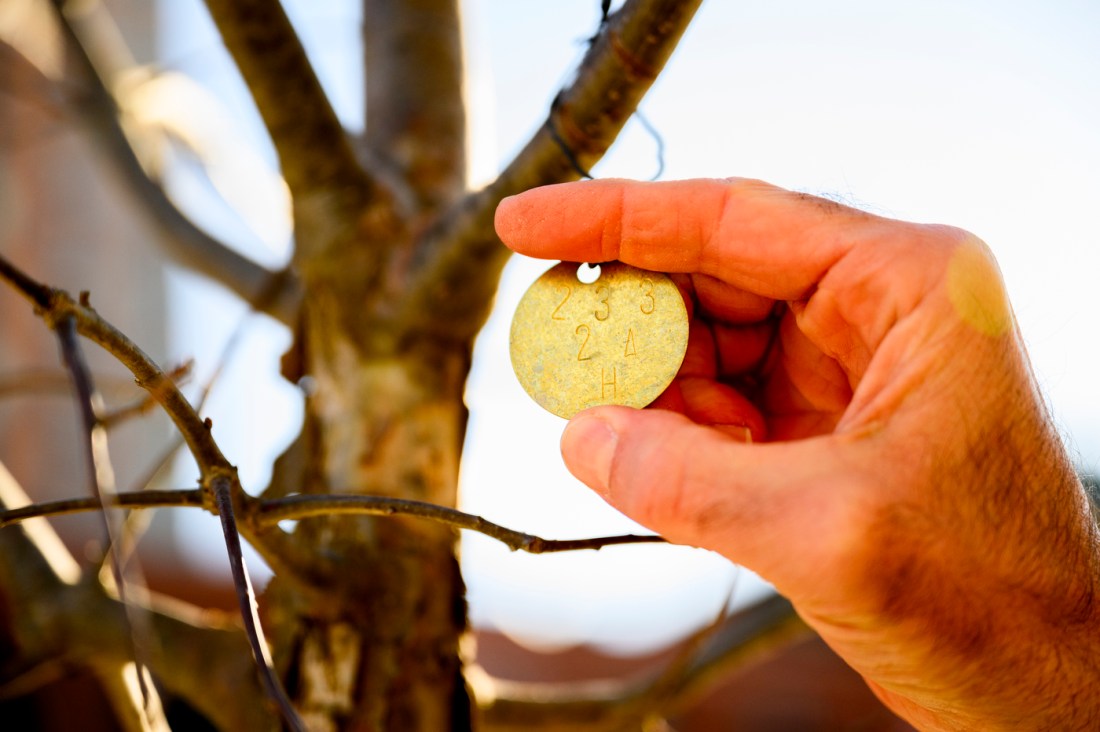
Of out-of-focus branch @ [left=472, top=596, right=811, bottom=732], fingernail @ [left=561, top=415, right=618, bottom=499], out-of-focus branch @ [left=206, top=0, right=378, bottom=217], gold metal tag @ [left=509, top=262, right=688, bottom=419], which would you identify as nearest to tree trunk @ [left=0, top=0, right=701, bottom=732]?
out-of-focus branch @ [left=206, top=0, right=378, bottom=217]

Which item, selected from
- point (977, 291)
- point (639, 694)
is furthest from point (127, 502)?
point (639, 694)

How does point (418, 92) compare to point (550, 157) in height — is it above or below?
above

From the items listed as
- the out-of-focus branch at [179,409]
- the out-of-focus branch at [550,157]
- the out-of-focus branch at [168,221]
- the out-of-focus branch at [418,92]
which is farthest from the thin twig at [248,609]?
the out-of-focus branch at [168,221]

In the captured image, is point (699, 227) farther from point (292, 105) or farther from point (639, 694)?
point (639, 694)

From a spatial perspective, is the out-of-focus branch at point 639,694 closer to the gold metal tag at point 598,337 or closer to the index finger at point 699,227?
the gold metal tag at point 598,337

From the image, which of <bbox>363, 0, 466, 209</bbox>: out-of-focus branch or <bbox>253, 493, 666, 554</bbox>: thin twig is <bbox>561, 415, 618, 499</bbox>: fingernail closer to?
<bbox>253, 493, 666, 554</bbox>: thin twig

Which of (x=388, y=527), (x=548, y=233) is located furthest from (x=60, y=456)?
(x=548, y=233)
